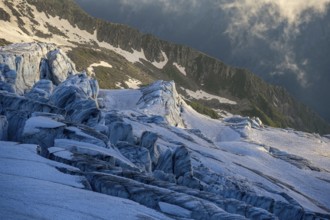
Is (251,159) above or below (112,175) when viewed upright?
above

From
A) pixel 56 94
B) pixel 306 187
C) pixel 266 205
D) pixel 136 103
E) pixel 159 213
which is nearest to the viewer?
pixel 159 213

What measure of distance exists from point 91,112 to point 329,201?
5139 cm

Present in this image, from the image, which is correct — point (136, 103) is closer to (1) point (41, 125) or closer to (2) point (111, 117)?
(2) point (111, 117)

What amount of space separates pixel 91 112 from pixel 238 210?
27.0 m

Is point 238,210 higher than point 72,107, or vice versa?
point 72,107

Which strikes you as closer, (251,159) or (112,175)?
(112,175)

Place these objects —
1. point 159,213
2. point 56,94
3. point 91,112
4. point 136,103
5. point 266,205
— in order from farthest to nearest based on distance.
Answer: point 136,103, point 56,94, point 91,112, point 266,205, point 159,213

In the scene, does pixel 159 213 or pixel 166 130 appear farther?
pixel 166 130

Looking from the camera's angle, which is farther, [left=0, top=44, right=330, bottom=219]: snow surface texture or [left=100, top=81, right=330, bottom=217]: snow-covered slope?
[left=100, top=81, right=330, bottom=217]: snow-covered slope

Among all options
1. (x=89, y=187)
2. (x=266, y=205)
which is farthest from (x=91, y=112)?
(x=89, y=187)

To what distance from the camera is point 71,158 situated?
3381cm

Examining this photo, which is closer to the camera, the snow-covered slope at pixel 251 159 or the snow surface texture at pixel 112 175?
the snow surface texture at pixel 112 175

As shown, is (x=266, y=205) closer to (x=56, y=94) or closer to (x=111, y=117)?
(x=111, y=117)

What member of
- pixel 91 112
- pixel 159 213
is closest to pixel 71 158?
pixel 159 213
